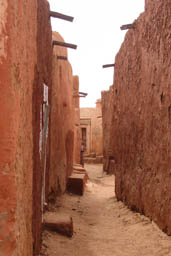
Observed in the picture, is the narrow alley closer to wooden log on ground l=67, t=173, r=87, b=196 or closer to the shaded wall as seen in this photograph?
wooden log on ground l=67, t=173, r=87, b=196

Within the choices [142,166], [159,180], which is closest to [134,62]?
[142,166]

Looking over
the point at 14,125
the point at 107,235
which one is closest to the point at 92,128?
the point at 107,235

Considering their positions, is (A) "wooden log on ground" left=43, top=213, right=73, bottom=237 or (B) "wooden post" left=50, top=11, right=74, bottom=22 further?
(B) "wooden post" left=50, top=11, right=74, bottom=22

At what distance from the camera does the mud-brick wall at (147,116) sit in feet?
10.5

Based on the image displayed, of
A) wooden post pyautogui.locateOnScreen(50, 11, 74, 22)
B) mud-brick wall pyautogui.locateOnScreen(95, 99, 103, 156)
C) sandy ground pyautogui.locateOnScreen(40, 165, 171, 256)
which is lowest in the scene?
sandy ground pyautogui.locateOnScreen(40, 165, 171, 256)

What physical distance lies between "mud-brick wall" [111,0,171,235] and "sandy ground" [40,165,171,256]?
171 mm

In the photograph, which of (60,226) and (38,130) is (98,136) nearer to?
(60,226)

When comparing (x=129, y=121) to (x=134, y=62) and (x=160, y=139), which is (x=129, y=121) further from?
(x=160, y=139)

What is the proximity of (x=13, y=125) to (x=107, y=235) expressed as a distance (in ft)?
8.89

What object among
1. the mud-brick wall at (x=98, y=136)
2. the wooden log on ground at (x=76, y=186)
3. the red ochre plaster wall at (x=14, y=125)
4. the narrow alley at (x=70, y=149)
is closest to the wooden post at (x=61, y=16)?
the narrow alley at (x=70, y=149)

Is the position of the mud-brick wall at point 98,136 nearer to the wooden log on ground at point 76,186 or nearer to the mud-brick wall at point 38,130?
the wooden log on ground at point 76,186

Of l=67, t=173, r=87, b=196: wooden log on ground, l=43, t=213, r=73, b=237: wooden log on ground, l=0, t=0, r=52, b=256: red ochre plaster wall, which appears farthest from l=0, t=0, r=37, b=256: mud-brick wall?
l=67, t=173, r=87, b=196: wooden log on ground

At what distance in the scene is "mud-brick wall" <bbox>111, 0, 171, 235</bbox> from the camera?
321 cm

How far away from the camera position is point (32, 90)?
2.24 meters
